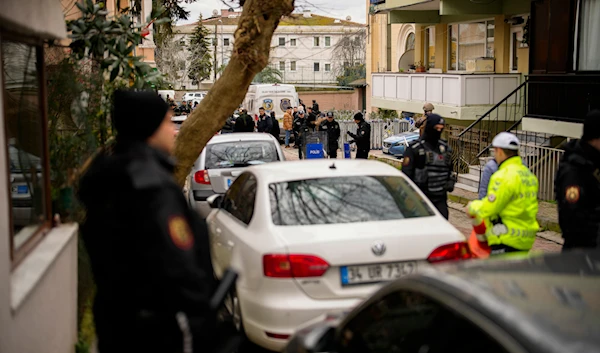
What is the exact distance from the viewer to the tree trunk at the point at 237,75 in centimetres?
1001

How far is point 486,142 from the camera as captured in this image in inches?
848

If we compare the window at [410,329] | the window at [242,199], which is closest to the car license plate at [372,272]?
the window at [242,199]

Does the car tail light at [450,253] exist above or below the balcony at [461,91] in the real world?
below

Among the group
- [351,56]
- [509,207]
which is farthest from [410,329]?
[351,56]

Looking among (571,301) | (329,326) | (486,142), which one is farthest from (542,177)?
(571,301)

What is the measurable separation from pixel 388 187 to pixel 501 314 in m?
4.10

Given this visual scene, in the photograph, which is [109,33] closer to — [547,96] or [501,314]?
[501,314]

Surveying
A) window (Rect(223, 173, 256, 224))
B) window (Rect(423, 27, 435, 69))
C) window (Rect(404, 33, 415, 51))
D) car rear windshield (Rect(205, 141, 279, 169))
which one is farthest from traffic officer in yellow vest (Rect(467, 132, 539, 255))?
window (Rect(404, 33, 415, 51))

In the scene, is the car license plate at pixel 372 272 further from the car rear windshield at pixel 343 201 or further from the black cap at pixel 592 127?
the black cap at pixel 592 127

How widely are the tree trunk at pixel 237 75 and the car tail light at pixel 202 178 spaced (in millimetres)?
1829

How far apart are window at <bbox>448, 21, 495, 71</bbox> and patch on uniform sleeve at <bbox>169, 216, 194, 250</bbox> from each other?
71.9 ft

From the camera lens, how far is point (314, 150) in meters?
20.6

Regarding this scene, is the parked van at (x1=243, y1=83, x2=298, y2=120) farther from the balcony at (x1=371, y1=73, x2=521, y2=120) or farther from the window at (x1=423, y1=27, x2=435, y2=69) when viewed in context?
the balcony at (x1=371, y1=73, x2=521, y2=120)

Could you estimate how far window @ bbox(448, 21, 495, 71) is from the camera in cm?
2428
